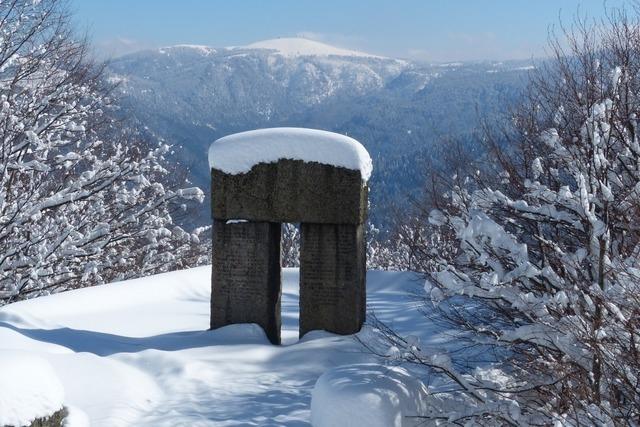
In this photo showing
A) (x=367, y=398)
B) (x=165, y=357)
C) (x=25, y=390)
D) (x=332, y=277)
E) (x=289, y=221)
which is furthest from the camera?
(x=332, y=277)

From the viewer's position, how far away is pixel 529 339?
5.05m

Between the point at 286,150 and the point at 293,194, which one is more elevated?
the point at 286,150

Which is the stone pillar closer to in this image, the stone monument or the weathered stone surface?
the stone monument

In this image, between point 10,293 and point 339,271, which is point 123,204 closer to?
point 10,293

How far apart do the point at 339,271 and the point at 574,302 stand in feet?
16.6

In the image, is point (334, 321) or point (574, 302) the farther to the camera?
point (334, 321)

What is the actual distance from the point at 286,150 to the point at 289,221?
98 centimetres

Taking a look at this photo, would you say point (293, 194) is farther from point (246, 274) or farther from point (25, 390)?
point (25, 390)

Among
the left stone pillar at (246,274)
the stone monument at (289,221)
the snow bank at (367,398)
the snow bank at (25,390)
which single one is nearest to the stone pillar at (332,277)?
the stone monument at (289,221)

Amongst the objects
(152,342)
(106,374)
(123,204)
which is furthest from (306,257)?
(123,204)

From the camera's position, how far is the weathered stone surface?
9422 millimetres

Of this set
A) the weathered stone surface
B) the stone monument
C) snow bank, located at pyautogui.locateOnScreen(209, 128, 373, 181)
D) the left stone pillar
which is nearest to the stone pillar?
the stone monument

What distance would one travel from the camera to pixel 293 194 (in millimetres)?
9523

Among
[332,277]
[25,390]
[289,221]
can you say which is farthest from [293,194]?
[25,390]
